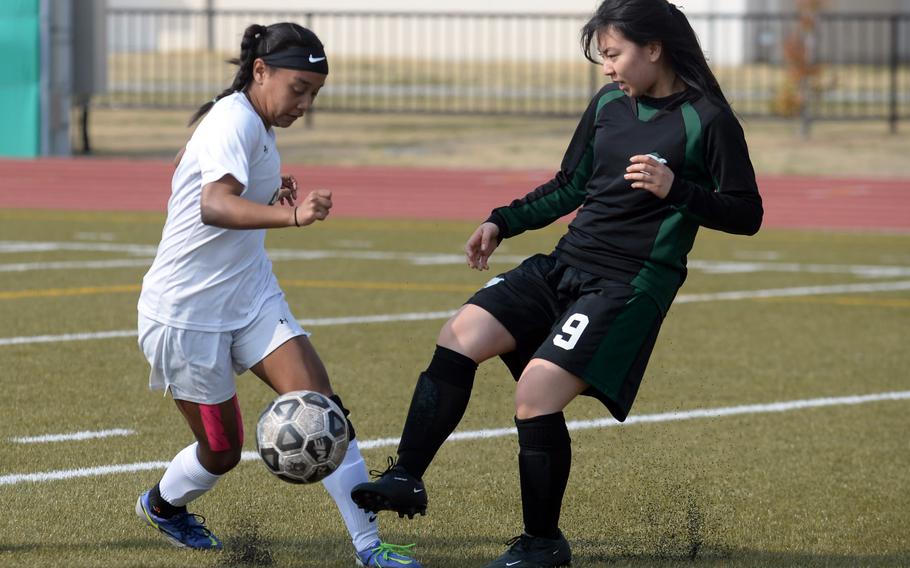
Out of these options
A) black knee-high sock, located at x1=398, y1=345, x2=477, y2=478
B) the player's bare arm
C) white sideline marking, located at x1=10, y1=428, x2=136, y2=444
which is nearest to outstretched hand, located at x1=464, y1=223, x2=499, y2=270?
black knee-high sock, located at x1=398, y1=345, x2=477, y2=478

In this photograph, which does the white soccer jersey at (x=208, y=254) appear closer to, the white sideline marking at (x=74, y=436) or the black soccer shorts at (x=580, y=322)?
the black soccer shorts at (x=580, y=322)

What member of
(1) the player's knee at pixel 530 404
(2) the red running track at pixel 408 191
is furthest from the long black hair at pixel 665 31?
(2) the red running track at pixel 408 191

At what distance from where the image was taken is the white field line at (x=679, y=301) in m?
9.98

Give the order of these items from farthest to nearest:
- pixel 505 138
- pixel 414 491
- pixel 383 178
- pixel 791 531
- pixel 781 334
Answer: pixel 505 138 < pixel 383 178 < pixel 781 334 < pixel 791 531 < pixel 414 491

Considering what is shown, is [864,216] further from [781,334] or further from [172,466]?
[172,466]

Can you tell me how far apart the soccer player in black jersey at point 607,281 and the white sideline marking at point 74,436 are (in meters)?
2.44

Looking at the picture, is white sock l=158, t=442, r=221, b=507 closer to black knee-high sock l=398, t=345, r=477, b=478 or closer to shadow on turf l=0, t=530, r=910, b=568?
shadow on turf l=0, t=530, r=910, b=568

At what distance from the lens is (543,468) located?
5133 millimetres

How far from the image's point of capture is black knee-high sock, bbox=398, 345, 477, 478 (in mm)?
5238

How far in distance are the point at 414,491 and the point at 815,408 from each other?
3994 mm

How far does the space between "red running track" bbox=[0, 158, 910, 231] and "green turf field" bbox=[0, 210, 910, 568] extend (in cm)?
534

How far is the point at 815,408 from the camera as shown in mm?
8469

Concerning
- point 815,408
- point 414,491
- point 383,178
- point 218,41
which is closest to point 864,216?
point 383,178

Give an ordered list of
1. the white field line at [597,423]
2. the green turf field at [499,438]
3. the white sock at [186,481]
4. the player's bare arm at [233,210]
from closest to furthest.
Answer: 1. the player's bare arm at [233,210]
2. the white sock at [186,481]
3. the green turf field at [499,438]
4. the white field line at [597,423]
